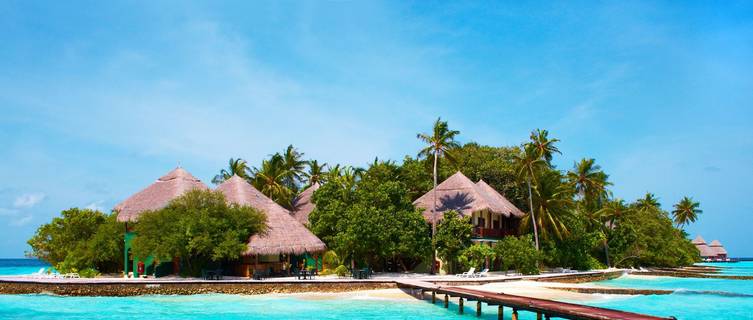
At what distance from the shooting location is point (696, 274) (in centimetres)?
3969

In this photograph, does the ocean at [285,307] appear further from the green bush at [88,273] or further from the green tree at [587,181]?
the green tree at [587,181]

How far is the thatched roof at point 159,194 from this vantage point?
26.5 m

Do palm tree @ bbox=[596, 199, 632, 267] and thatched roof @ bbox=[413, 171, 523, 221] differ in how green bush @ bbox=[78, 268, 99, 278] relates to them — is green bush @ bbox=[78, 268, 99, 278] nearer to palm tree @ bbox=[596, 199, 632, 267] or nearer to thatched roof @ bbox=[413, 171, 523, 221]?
thatched roof @ bbox=[413, 171, 523, 221]

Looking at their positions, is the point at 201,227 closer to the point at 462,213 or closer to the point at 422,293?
the point at 422,293

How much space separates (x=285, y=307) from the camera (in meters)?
19.4

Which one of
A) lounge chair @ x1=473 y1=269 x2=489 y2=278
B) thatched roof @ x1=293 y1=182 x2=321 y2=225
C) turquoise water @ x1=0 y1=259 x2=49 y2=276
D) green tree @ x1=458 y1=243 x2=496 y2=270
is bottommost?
turquoise water @ x1=0 y1=259 x2=49 y2=276

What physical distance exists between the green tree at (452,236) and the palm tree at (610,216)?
14.9m

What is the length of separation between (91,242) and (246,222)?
7.84 metres

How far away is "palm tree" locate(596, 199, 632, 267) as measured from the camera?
41.8 m

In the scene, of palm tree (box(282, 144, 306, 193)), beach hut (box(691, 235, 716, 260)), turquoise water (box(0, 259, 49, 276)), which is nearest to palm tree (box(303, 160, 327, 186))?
palm tree (box(282, 144, 306, 193))

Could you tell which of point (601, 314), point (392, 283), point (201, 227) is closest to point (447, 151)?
point (392, 283)

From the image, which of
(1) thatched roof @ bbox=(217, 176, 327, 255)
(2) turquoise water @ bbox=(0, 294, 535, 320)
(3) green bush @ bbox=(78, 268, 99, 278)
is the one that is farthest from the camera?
(3) green bush @ bbox=(78, 268, 99, 278)

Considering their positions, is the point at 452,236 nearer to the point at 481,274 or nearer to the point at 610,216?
the point at 481,274

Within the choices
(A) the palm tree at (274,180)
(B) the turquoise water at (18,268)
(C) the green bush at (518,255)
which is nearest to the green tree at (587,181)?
(C) the green bush at (518,255)
